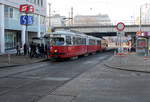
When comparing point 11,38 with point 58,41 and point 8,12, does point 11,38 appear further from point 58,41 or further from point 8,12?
point 58,41

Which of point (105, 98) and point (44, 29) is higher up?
point (44, 29)

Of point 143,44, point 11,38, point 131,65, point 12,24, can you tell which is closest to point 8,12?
point 12,24

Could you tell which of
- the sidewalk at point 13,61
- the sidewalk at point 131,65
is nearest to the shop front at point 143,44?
the sidewalk at point 131,65

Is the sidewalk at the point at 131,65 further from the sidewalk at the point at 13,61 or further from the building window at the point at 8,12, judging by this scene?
the building window at the point at 8,12

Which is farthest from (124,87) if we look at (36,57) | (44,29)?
(44,29)

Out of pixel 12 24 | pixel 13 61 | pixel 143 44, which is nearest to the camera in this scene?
pixel 13 61

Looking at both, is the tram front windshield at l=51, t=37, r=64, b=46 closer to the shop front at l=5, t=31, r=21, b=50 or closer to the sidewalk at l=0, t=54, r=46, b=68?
the sidewalk at l=0, t=54, r=46, b=68

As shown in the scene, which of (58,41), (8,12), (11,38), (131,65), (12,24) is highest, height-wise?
(8,12)

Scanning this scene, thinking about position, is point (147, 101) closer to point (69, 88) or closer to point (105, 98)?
point (105, 98)

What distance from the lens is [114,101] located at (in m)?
7.73

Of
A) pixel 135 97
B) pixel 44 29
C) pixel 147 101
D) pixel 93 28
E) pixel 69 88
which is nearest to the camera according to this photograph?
pixel 147 101

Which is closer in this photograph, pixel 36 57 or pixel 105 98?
pixel 105 98

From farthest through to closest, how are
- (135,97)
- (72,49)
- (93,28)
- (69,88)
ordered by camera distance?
(93,28)
(72,49)
(69,88)
(135,97)

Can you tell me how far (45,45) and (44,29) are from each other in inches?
795
